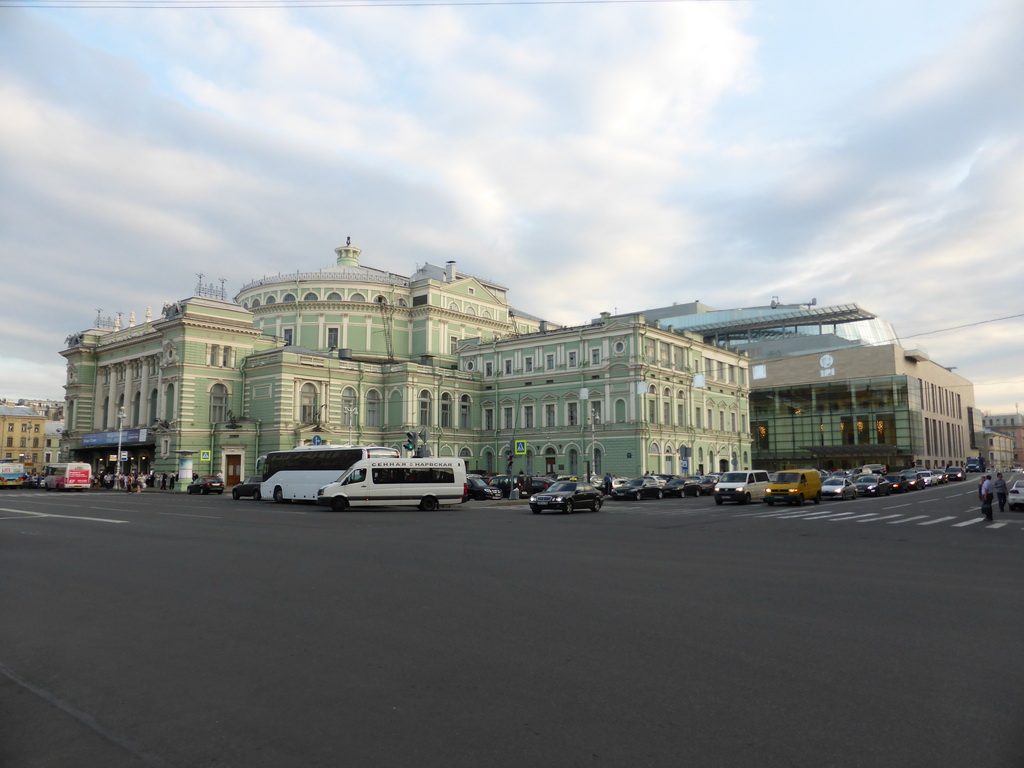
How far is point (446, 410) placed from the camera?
237 feet

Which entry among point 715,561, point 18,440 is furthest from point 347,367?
point 18,440

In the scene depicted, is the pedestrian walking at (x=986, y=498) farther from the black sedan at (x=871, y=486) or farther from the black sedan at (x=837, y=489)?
the black sedan at (x=871, y=486)

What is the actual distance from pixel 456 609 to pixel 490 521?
16.4 m

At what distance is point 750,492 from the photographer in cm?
3869

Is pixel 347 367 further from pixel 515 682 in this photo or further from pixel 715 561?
pixel 515 682

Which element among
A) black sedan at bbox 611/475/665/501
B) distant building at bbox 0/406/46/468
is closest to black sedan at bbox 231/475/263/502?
black sedan at bbox 611/475/665/501

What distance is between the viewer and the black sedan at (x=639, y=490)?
44.0 metres

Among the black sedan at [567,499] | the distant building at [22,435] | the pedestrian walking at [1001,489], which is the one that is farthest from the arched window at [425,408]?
the distant building at [22,435]

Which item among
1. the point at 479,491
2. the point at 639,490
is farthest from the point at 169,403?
the point at 639,490

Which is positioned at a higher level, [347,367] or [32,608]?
[347,367]

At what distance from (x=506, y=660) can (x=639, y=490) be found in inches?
1503

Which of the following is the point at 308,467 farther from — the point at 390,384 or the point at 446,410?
the point at 446,410

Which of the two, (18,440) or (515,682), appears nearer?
(515,682)

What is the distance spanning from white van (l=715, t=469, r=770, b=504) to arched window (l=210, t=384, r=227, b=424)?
4357 centimetres
